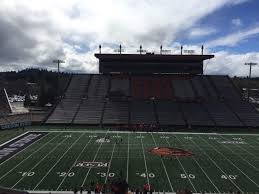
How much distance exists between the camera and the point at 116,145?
117 feet

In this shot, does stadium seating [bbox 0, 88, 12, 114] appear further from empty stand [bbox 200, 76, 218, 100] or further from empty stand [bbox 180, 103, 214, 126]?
empty stand [bbox 200, 76, 218, 100]

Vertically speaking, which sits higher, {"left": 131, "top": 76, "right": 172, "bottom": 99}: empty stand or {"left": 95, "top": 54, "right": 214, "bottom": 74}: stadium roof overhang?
{"left": 95, "top": 54, "right": 214, "bottom": 74}: stadium roof overhang

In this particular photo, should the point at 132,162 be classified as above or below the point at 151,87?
below

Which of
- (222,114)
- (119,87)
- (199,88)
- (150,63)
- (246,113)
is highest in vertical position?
(150,63)

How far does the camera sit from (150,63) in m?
66.6

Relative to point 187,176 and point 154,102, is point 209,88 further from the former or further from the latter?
point 187,176

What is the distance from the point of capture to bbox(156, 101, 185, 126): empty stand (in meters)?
52.0

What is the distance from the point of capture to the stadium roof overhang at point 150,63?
65.4 meters

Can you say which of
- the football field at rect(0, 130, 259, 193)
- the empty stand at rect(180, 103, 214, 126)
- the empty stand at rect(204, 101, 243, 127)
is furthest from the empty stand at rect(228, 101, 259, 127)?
the football field at rect(0, 130, 259, 193)

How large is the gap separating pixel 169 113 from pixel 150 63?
15.2 metres

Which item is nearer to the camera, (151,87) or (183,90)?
(183,90)

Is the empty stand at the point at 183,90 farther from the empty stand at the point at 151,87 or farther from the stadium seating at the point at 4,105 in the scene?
the stadium seating at the point at 4,105

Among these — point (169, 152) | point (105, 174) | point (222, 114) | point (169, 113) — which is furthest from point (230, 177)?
point (222, 114)

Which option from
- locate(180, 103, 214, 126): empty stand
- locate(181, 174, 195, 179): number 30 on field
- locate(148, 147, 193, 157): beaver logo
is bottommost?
locate(181, 174, 195, 179): number 30 on field
